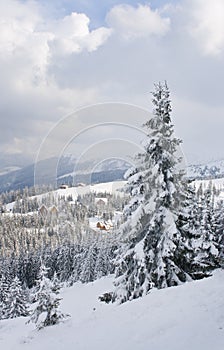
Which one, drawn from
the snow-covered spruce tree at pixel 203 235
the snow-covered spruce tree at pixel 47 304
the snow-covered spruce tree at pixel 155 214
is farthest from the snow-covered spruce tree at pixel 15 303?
the snow-covered spruce tree at pixel 155 214

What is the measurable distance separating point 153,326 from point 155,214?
5893 millimetres

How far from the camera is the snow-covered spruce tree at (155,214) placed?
16.5m

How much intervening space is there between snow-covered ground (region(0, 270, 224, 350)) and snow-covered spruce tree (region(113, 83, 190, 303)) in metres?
1.41

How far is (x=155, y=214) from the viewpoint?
55.6 ft

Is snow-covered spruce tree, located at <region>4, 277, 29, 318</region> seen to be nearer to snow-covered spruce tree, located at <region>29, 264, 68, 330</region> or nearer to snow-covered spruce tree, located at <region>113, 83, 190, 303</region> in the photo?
snow-covered spruce tree, located at <region>29, 264, 68, 330</region>

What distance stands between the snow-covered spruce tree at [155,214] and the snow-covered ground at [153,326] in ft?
4.64

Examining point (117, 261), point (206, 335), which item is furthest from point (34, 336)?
point (206, 335)

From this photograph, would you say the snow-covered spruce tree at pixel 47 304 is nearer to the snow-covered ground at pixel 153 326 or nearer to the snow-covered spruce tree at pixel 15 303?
the snow-covered ground at pixel 153 326

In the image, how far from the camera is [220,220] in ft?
116

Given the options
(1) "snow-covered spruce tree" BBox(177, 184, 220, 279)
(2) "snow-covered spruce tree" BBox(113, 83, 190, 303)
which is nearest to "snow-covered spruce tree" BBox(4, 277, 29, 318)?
(1) "snow-covered spruce tree" BBox(177, 184, 220, 279)

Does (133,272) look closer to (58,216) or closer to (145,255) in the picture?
(145,255)

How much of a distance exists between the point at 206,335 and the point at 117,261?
332 inches

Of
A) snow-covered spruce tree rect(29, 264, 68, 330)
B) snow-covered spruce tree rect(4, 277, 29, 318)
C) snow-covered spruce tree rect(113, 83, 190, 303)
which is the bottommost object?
snow-covered spruce tree rect(4, 277, 29, 318)

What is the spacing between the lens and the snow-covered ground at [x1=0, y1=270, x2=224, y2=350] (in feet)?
35.3
